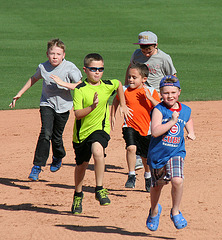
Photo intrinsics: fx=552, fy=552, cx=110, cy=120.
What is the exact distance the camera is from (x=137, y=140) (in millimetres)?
8891

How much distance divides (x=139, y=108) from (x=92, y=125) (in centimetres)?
152

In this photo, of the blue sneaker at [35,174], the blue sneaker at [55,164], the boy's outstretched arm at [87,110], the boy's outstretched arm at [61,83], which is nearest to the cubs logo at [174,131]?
the boy's outstretched arm at [87,110]

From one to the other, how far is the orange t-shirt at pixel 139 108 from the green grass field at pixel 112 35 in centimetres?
779

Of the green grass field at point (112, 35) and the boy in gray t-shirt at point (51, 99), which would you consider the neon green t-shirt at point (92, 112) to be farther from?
the green grass field at point (112, 35)

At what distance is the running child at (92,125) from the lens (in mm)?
7379

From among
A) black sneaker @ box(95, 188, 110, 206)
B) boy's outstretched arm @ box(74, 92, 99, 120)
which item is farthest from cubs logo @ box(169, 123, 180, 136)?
black sneaker @ box(95, 188, 110, 206)

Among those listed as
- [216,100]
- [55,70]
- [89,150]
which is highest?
[55,70]

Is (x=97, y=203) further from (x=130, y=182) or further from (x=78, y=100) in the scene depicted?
(x=78, y=100)

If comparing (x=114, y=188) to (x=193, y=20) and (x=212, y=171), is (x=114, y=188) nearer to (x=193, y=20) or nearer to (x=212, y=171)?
(x=212, y=171)

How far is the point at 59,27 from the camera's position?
110 feet

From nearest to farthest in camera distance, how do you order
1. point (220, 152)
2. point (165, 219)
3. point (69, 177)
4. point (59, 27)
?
point (165, 219)
point (69, 177)
point (220, 152)
point (59, 27)

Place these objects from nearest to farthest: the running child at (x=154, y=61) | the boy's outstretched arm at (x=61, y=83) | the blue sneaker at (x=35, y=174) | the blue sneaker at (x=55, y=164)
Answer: the boy's outstretched arm at (x=61, y=83) → the blue sneaker at (x=35, y=174) → the running child at (x=154, y=61) → the blue sneaker at (x=55, y=164)

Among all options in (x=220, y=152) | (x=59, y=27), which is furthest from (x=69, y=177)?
(x=59, y=27)

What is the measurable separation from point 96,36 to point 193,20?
26.0ft
